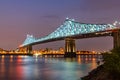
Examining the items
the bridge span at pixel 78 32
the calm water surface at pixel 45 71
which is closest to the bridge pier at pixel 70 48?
the bridge span at pixel 78 32

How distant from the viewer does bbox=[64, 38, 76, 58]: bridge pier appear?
10512 centimetres

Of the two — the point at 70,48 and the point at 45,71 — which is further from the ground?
the point at 70,48

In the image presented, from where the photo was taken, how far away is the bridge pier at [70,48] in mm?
105125

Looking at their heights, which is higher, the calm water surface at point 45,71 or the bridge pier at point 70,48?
the bridge pier at point 70,48

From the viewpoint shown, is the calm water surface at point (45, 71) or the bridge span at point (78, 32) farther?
the bridge span at point (78, 32)

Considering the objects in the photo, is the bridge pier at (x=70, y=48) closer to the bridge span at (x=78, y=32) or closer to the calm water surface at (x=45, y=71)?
the bridge span at (x=78, y=32)

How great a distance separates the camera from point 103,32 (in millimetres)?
84938

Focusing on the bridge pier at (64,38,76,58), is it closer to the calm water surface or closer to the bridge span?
the bridge span

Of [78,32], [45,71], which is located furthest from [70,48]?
[45,71]

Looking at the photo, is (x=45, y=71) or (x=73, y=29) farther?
(x=73, y=29)

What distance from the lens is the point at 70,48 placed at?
109125 mm

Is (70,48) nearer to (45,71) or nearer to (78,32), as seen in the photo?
(78,32)

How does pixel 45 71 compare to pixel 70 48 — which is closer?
pixel 45 71

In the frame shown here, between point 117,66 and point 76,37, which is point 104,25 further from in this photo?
point 117,66
